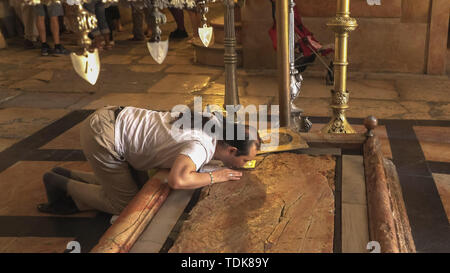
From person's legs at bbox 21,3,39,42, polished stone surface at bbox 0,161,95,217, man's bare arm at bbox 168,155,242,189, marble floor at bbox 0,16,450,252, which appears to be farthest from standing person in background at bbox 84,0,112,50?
man's bare arm at bbox 168,155,242,189

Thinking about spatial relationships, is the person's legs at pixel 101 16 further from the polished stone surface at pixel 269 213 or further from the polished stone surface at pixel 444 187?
the polished stone surface at pixel 269 213

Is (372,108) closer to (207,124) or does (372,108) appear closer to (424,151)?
(424,151)

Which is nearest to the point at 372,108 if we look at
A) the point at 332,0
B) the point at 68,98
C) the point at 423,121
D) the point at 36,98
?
the point at 423,121

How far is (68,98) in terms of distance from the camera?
17.6 ft

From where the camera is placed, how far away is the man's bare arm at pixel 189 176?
214 cm

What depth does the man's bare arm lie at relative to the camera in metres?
2.14

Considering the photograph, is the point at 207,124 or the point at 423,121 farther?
the point at 423,121

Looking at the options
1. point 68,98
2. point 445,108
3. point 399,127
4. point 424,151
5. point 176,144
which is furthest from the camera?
point 68,98

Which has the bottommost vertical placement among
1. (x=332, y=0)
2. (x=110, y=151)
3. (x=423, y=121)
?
(x=423, y=121)

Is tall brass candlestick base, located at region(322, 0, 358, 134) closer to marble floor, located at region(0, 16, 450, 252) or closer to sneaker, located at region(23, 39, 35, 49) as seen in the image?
marble floor, located at region(0, 16, 450, 252)

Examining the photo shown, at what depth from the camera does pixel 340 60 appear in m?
3.12

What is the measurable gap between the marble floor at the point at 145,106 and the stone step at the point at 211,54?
0.46ft

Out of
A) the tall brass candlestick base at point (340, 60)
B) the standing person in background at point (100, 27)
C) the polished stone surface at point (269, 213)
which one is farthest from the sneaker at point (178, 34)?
the polished stone surface at point (269, 213)

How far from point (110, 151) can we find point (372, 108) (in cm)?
287
